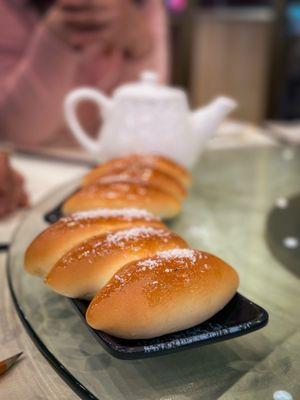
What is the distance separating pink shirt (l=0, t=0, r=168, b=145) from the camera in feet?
4.09

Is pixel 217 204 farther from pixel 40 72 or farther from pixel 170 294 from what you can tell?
pixel 40 72

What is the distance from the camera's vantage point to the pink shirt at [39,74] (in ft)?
4.09

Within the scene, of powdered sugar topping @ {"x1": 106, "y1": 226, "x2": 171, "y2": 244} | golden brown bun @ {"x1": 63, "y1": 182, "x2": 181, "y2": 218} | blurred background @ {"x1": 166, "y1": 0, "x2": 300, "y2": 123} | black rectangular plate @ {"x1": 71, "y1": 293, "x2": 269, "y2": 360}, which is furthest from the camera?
blurred background @ {"x1": 166, "y1": 0, "x2": 300, "y2": 123}

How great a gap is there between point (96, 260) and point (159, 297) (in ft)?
0.25

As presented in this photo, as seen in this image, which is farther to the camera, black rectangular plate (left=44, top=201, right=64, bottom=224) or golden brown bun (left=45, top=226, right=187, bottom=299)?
black rectangular plate (left=44, top=201, right=64, bottom=224)

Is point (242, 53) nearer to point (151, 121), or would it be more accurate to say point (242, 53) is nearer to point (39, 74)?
point (39, 74)

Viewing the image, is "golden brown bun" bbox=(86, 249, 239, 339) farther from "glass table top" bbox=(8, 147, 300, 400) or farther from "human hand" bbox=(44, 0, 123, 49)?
"human hand" bbox=(44, 0, 123, 49)

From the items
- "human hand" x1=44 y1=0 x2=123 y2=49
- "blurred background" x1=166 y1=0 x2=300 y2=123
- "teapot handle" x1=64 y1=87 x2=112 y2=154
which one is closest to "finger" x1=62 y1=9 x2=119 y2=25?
"human hand" x1=44 y1=0 x2=123 y2=49

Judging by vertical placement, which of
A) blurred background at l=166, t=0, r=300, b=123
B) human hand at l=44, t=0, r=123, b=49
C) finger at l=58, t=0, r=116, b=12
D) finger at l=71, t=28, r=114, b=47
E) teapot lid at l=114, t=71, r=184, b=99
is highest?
finger at l=58, t=0, r=116, b=12

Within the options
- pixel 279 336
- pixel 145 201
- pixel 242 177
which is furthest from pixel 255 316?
pixel 242 177

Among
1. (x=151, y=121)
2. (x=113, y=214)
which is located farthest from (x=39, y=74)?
(x=113, y=214)

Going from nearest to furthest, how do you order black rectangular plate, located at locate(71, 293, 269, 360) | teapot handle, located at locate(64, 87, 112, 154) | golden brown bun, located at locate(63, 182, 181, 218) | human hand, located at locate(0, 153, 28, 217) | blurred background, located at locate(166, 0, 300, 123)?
black rectangular plate, located at locate(71, 293, 269, 360)
golden brown bun, located at locate(63, 182, 181, 218)
human hand, located at locate(0, 153, 28, 217)
teapot handle, located at locate(64, 87, 112, 154)
blurred background, located at locate(166, 0, 300, 123)

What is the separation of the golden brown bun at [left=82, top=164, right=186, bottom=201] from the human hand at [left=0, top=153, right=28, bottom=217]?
11cm

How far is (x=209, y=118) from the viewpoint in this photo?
0.91 m
